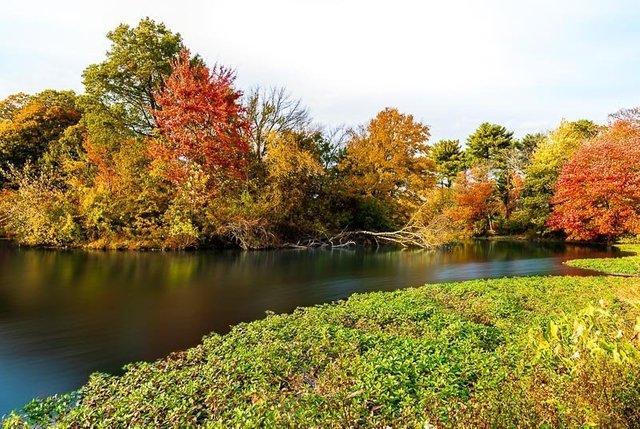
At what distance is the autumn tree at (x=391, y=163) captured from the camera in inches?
1216

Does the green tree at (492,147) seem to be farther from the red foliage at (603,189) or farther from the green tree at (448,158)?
the red foliage at (603,189)

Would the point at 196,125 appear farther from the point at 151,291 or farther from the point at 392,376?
the point at 392,376

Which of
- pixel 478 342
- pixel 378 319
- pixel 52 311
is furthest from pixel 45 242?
pixel 478 342

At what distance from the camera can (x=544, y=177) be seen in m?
35.0

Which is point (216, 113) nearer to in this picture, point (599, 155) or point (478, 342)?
point (478, 342)

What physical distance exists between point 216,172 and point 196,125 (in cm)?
286

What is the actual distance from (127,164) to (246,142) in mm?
6951

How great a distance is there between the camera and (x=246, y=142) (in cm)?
2656

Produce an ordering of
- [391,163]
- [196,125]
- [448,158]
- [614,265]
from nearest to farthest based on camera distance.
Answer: [614,265] < [196,125] < [391,163] < [448,158]

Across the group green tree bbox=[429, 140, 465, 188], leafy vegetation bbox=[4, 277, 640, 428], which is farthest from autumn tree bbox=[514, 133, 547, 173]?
leafy vegetation bbox=[4, 277, 640, 428]

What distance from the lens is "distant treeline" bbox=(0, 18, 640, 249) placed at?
24.1m

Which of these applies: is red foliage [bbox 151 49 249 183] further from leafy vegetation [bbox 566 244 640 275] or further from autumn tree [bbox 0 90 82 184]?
leafy vegetation [bbox 566 244 640 275]

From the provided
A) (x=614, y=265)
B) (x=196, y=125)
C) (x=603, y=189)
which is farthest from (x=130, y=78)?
(x=603, y=189)

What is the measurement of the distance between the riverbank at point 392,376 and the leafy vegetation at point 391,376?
0.05 ft
